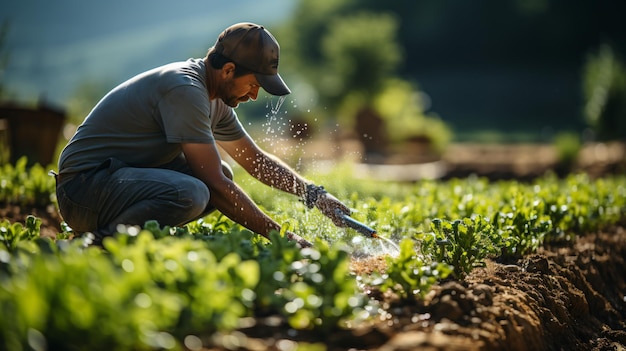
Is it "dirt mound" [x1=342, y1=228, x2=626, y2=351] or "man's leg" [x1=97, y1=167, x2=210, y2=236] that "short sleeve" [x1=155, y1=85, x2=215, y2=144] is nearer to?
"man's leg" [x1=97, y1=167, x2=210, y2=236]

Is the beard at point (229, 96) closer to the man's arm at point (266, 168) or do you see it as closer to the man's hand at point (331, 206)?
the man's arm at point (266, 168)

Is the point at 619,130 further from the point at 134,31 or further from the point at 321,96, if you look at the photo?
the point at 134,31

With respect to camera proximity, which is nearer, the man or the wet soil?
the wet soil

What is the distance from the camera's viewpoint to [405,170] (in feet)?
→ 56.4

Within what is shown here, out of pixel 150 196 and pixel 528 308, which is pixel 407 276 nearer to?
pixel 528 308

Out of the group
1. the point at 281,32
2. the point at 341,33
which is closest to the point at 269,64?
the point at 341,33

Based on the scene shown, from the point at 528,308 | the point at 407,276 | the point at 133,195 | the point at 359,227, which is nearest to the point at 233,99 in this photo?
the point at 133,195

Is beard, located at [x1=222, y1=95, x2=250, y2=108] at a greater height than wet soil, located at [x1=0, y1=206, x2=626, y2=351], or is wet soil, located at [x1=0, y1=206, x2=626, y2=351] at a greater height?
beard, located at [x1=222, y1=95, x2=250, y2=108]

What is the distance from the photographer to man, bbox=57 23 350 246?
12.8 ft

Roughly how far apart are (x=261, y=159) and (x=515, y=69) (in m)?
44.4

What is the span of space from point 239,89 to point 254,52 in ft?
0.84

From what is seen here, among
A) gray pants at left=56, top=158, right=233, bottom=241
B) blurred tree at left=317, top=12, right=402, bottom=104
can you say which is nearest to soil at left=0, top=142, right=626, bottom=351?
gray pants at left=56, top=158, right=233, bottom=241

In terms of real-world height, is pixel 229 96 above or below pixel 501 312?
above

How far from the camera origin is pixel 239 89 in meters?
4.19
